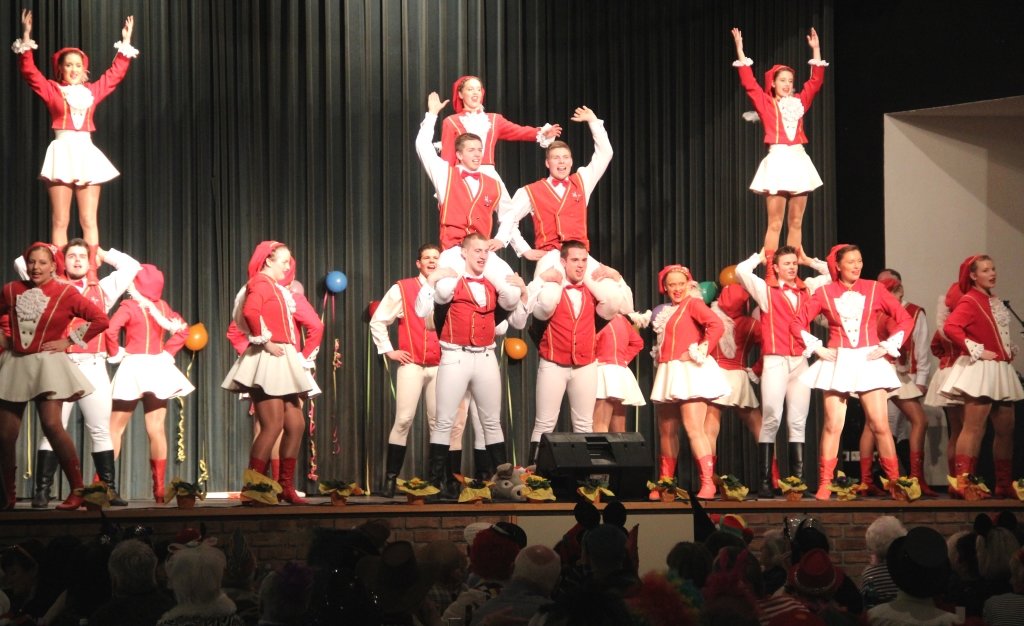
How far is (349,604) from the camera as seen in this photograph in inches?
135

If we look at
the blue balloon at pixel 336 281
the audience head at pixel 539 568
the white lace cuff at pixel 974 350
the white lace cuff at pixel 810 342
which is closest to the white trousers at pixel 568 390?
the white lace cuff at pixel 810 342

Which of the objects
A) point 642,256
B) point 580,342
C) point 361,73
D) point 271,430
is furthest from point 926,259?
point 271,430

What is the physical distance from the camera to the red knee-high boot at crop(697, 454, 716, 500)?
849 centimetres

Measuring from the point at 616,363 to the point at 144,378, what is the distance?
3.24m

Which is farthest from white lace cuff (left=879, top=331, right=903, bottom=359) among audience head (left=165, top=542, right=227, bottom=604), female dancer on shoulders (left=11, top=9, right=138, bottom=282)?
audience head (left=165, top=542, right=227, bottom=604)

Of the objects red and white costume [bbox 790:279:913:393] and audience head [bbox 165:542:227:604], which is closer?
audience head [bbox 165:542:227:604]

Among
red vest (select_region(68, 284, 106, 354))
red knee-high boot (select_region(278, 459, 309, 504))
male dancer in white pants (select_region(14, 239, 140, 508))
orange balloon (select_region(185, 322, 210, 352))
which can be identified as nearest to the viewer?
red knee-high boot (select_region(278, 459, 309, 504))

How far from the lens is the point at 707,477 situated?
8594 millimetres

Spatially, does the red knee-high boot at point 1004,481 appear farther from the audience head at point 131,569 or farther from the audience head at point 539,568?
the audience head at point 131,569

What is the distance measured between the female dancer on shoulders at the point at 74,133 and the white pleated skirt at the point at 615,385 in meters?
3.51

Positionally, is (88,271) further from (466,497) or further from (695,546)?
(695,546)

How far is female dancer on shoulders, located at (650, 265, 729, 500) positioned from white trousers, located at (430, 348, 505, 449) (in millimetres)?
1268

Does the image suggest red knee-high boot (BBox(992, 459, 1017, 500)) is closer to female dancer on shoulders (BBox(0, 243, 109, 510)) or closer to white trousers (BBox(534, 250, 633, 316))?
white trousers (BBox(534, 250, 633, 316))

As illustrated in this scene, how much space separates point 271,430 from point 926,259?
598cm
